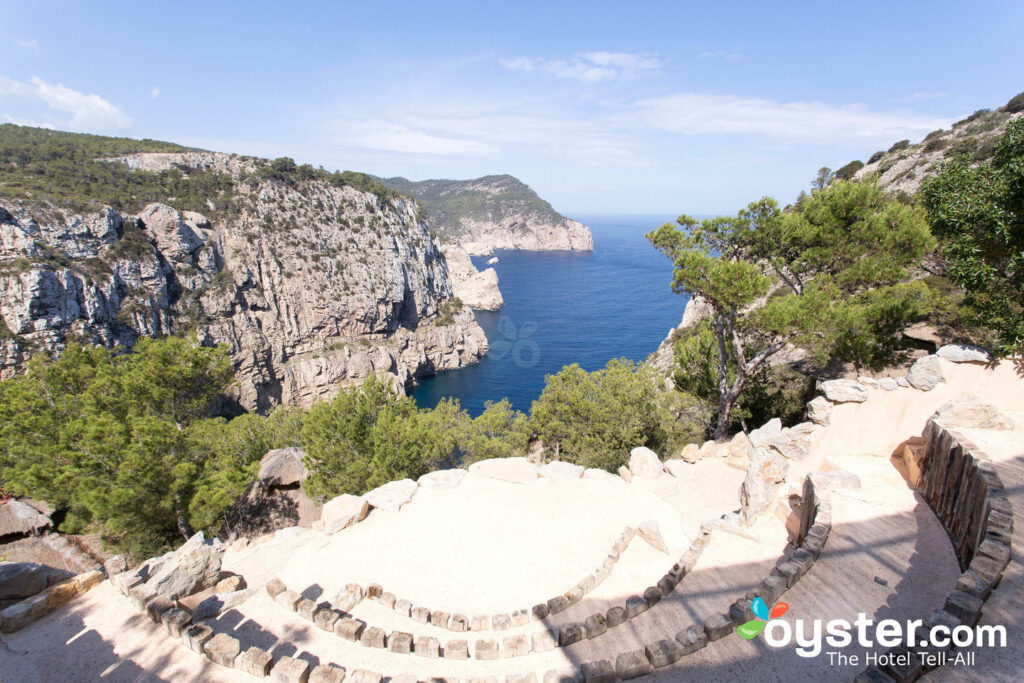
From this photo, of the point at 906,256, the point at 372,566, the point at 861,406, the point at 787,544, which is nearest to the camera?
the point at 787,544

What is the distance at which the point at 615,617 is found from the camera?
347 inches

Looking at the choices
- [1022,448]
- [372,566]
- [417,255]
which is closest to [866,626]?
[1022,448]

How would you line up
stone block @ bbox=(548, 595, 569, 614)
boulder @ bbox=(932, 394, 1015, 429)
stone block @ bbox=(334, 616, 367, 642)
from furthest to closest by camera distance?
boulder @ bbox=(932, 394, 1015, 429), stone block @ bbox=(548, 595, 569, 614), stone block @ bbox=(334, 616, 367, 642)

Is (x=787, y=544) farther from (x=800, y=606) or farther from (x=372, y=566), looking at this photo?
(x=372, y=566)

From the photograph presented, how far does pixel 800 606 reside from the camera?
809 centimetres

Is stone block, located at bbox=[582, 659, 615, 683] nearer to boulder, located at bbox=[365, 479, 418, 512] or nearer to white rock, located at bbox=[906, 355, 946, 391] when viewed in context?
boulder, located at bbox=[365, 479, 418, 512]

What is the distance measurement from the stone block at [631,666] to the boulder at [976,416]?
1056cm

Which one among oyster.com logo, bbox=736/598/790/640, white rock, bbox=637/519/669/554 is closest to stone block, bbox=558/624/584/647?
oyster.com logo, bbox=736/598/790/640

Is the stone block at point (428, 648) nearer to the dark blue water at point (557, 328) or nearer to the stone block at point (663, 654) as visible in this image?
the stone block at point (663, 654)

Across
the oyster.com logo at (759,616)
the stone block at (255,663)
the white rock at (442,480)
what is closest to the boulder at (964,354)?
the oyster.com logo at (759,616)

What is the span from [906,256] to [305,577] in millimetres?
23051

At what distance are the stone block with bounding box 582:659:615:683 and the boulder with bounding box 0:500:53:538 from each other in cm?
2769

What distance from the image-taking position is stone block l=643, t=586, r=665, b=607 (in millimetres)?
9195

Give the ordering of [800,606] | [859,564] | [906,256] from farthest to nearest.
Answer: [906,256] → [859,564] → [800,606]
